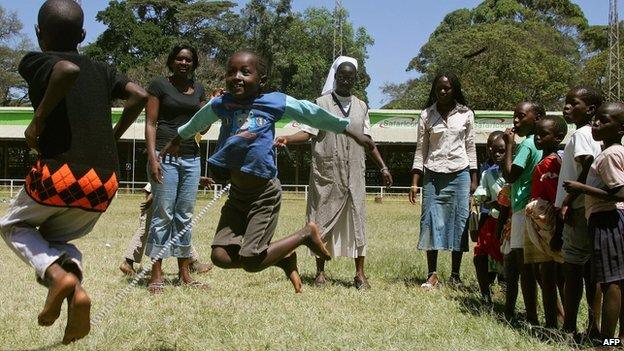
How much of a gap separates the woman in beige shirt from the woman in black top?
2209mm

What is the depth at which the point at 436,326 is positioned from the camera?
16.9 ft

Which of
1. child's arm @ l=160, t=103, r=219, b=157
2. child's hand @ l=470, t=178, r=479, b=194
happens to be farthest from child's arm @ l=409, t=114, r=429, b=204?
child's arm @ l=160, t=103, r=219, b=157

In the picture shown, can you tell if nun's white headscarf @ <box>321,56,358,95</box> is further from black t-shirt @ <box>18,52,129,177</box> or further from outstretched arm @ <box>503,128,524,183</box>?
black t-shirt @ <box>18,52,129,177</box>

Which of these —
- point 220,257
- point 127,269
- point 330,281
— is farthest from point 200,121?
point 127,269

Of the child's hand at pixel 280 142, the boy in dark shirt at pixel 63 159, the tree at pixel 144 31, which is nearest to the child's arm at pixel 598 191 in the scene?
the child's hand at pixel 280 142

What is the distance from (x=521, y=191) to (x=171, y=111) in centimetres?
320

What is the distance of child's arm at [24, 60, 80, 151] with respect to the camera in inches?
144

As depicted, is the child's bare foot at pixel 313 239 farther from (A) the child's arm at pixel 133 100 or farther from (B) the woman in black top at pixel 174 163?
(B) the woman in black top at pixel 174 163

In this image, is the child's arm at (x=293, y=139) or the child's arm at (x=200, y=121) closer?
the child's arm at (x=200, y=121)

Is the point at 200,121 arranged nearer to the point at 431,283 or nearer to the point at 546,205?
the point at 546,205

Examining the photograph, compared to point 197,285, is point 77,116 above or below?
above

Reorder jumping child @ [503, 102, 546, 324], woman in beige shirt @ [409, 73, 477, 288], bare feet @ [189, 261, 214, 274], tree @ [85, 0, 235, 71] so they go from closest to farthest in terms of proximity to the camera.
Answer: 1. jumping child @ [503, 102, 546, 324]
2. woman in beige shirt @ [409, 73, 477, 288]
3. bare feet @ [189, 261, 214, 274]
4. tree @ [85, 0, 235, 71]

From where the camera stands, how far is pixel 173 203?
7016 millimetres

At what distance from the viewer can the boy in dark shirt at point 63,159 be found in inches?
148
